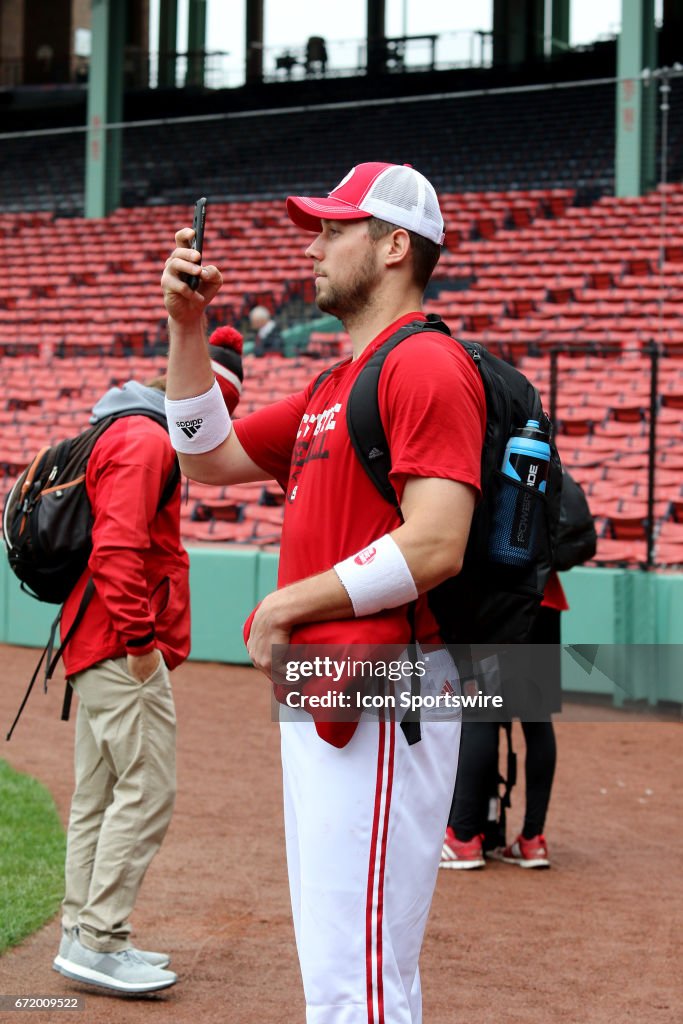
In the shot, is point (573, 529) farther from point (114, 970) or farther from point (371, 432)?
point (371, 432)

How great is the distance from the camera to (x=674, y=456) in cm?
1001

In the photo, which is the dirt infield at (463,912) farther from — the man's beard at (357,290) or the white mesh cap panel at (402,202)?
the white mesh cap panel at (402,202)

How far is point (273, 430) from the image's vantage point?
2.56m

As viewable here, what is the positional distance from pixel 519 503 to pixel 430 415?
267mm

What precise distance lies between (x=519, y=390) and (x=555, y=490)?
193mm

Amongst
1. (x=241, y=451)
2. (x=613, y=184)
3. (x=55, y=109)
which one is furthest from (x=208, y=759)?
(x=55, y=109)

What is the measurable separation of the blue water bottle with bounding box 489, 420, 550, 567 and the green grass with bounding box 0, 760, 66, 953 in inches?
102

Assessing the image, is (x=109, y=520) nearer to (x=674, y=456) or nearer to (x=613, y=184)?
(x=674, y=456)

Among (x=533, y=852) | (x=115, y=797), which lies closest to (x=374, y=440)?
(x=115, y=797)

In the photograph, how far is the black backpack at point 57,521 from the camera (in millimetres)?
3744

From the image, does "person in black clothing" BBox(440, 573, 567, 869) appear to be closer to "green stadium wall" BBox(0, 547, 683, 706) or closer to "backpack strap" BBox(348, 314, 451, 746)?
"green stadium wall" BBox(0, 547, 683, 706)

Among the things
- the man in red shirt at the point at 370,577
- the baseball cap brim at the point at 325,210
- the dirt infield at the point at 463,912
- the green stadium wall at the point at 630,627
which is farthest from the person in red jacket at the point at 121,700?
the green stadium wall at the point at 630,627

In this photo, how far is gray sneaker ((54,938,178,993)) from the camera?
A: 3.64 meters

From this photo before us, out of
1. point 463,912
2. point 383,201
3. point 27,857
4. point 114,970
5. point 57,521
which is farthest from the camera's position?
point 27,857
